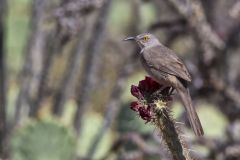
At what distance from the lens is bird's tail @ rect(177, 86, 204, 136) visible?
3766 millimetres

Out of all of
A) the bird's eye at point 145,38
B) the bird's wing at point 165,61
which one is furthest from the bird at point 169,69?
the bird's eye at point 145,38

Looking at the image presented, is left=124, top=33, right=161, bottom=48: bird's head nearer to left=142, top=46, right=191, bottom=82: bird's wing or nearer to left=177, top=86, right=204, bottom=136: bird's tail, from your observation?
left=142, top=46, right=191, bottom=82: bird's wing

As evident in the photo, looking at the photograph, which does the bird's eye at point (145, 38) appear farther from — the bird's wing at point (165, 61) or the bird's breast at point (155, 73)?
the bird's breast at point (155, 73)

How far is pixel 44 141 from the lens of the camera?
5.66 metres

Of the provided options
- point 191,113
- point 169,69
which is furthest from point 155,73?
point 191,113

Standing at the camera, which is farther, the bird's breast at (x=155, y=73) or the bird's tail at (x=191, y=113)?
the bird's breast at (x=155, y=73)

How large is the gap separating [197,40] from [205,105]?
3821 mm

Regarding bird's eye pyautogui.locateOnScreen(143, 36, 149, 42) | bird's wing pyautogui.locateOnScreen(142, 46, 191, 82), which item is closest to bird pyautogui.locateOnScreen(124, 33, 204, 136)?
bird's wing pyautogui.locateOnScreen(142, 46, 191, 82)

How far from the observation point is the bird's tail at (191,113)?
12.4ft

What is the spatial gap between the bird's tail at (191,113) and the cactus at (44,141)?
1.51 meters

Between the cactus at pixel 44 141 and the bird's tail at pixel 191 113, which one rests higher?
the cactus at pixel 44 141

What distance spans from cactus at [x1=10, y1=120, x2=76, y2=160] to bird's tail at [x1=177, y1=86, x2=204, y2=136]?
151 cm

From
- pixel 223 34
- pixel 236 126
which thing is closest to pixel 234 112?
pixel 236 126

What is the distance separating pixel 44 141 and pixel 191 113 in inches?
74.9
